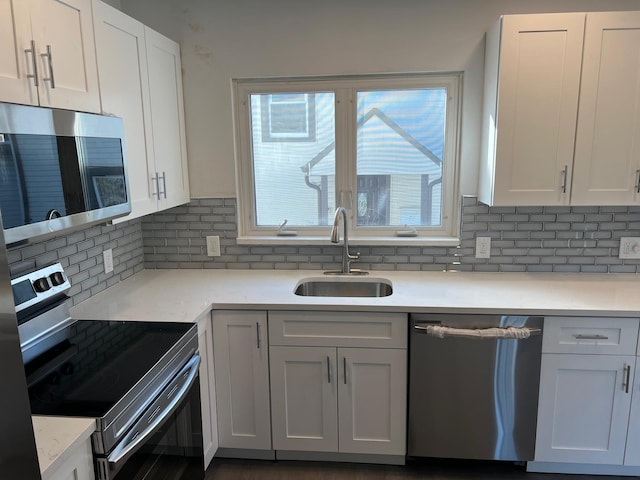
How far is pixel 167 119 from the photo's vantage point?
2438mm

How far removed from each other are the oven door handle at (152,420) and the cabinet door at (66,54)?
1.03 m

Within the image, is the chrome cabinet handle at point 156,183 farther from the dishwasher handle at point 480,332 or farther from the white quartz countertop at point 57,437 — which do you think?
the dishwasher handle at point 480,332

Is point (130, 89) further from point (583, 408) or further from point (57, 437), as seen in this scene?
point (583, 408)

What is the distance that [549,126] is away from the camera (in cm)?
221

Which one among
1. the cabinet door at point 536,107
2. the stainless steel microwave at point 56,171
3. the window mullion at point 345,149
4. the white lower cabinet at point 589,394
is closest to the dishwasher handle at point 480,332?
the white lower cabinet at point 589,394

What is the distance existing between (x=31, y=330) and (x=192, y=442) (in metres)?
0.75

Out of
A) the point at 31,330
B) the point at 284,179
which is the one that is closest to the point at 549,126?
the point at 284,179

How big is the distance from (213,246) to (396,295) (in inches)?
45.2

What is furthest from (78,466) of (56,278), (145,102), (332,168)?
(332,168)

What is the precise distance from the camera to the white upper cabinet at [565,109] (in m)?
2.12

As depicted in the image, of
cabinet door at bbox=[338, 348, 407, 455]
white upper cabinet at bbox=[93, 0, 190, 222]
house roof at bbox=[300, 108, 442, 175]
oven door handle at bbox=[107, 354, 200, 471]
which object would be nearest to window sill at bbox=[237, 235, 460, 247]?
house roof at bbox=[300, 108, 442, 175]

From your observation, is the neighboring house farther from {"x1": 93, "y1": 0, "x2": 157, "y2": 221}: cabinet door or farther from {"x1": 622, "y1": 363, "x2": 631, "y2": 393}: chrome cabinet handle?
{"x1": 622, "y1": 363, "x2": 631, "y2": 393}: chrome cabinet handle

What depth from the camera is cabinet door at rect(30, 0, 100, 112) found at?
58.0 inches

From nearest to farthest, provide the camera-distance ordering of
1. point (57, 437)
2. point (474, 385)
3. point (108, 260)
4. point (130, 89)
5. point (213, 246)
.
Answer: point (57, 437) → point (130, 89) → point (474, 385) → point (108, 260) → point (213, 246)
